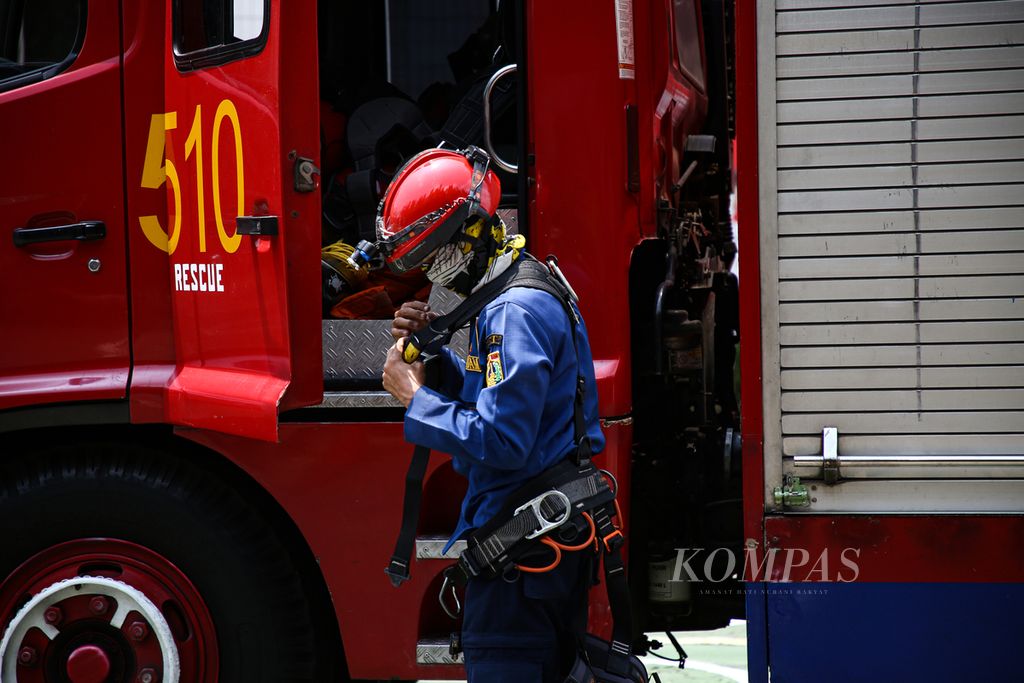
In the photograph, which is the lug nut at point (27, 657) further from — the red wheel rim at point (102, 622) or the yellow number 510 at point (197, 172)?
the yellow number 510 at point (197, 172)

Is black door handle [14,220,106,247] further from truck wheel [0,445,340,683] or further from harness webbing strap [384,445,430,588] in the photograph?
harness webbing strap [384,445,430,588]

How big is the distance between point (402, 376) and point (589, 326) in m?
0.79

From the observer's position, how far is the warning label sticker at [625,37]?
3426mm

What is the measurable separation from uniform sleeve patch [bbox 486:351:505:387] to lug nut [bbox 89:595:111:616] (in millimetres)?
1656

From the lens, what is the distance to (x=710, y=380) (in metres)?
4.54

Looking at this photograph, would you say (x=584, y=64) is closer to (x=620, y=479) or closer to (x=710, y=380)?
(x=620, y=479)

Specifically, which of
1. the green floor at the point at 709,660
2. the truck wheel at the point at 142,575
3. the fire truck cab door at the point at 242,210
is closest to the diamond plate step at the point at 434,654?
the truck wheel at the point at 142,575

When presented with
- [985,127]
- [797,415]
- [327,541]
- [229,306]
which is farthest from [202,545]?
[985,127]

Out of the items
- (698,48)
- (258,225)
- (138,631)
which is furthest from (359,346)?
(698,48)

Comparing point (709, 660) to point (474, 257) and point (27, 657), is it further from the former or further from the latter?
point (474, 257)

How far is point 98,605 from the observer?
3.57m

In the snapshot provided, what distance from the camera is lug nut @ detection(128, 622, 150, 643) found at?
3.56 meters

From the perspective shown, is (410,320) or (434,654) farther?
(434,654)

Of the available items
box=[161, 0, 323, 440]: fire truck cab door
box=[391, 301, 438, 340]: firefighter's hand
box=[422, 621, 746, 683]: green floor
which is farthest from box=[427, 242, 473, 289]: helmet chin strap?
box=[422, 621, 746, 683]: green floor
